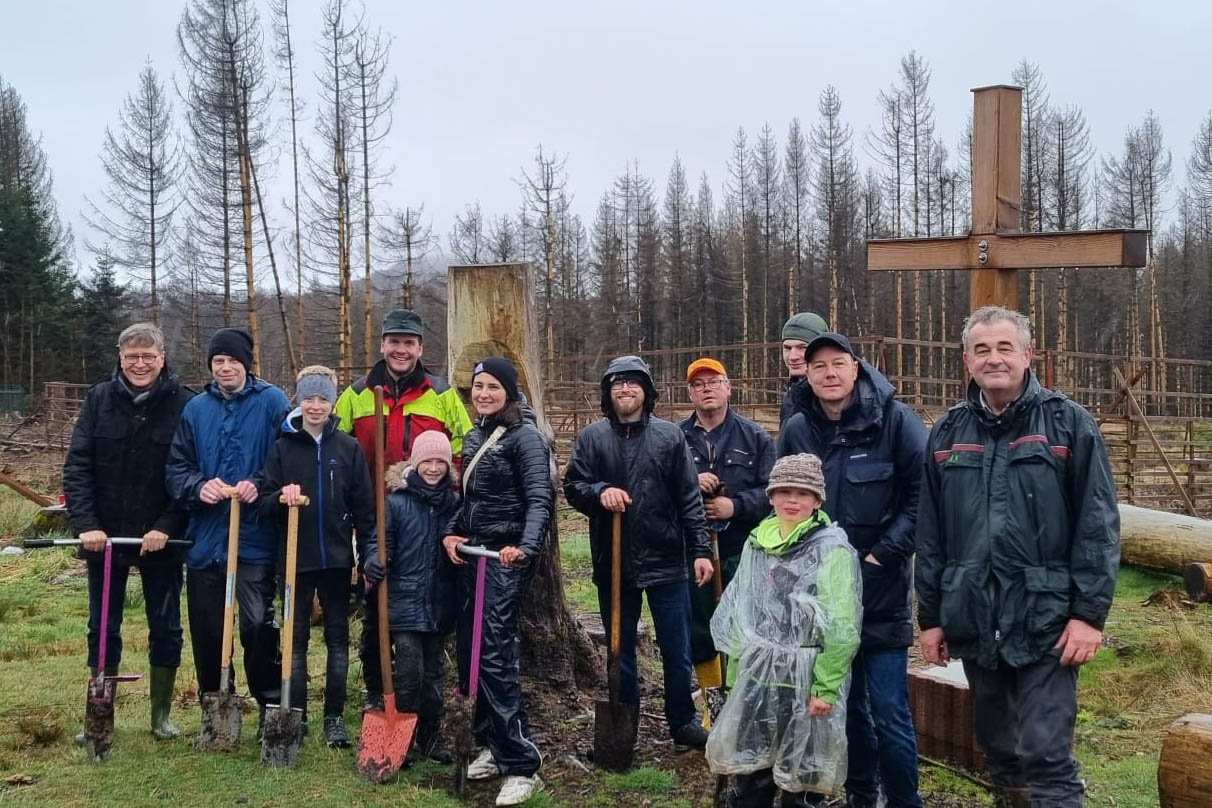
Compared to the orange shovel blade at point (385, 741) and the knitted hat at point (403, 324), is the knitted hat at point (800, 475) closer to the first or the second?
the orange shovel blade at point (385, 741)

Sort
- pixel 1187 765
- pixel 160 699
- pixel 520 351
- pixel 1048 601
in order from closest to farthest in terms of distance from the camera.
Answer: pixel 1048 601, pixel 1187 765, pixel 160 699, pixel 520 351

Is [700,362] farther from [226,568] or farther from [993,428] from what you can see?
[226,568]

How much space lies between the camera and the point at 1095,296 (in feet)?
152

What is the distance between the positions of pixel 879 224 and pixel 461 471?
45.7 m

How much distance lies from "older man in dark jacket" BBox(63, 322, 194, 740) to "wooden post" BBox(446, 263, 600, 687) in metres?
1.53

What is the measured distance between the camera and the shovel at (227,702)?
4430 millimetres

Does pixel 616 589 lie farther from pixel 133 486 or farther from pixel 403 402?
pixel 133 486

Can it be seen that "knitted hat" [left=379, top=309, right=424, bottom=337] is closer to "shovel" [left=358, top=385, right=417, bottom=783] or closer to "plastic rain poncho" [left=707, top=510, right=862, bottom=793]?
"shovel" [left=358, top=385, right=417, bottom=783]

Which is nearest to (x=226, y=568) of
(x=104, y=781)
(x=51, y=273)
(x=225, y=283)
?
(x=104, y=781)

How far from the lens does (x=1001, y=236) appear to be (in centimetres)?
543

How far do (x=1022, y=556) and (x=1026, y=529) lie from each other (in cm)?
9

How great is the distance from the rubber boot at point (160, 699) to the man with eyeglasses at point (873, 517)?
3.30 m

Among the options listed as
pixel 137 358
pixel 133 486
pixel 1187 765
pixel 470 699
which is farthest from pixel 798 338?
pixel 133 486

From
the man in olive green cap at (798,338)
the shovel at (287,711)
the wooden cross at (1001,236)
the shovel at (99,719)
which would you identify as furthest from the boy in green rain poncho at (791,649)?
the shovel at (99,719)
